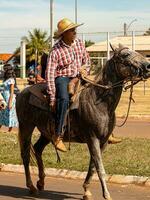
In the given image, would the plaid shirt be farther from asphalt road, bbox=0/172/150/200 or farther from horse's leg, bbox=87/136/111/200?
asphalt road, bbox=0/172/150/200

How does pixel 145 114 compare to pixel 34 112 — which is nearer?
pixel 34 112

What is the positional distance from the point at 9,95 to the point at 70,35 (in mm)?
7959

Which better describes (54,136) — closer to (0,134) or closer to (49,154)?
(49,154)

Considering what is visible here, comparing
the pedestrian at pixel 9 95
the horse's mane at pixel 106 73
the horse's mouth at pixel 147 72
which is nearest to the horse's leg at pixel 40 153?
the horse's mane at pixel 106 73

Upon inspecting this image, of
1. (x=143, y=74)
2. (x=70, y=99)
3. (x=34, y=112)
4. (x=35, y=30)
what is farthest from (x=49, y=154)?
(x=35, y=30)

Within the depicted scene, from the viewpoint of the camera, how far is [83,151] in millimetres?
11578

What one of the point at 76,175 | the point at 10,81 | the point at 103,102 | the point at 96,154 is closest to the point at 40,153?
the point at 76,175

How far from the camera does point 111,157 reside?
35.4ft

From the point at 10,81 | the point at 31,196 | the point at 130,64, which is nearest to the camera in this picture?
the point at 130,64

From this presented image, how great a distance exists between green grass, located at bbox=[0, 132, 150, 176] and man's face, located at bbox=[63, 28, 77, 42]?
2.64 meters

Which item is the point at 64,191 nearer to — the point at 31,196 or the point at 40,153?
the point at 31,196

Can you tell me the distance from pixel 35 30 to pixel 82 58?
7989 centimetres

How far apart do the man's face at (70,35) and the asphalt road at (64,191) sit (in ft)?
7.52

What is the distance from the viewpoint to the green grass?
31.9 feet
